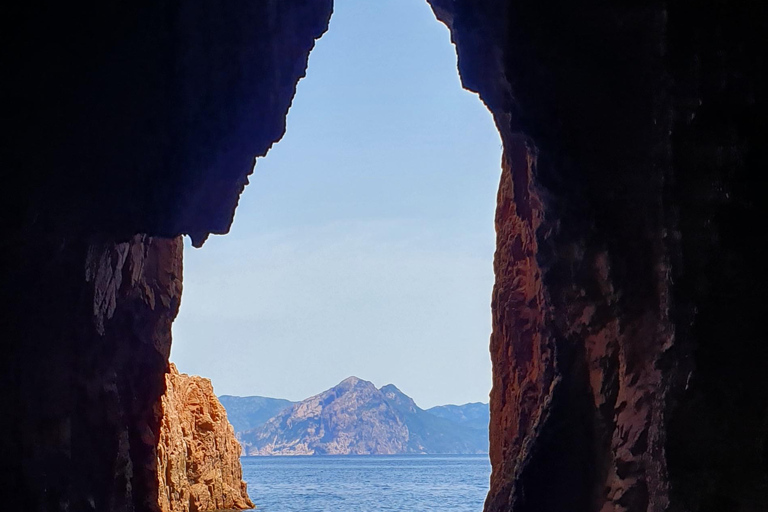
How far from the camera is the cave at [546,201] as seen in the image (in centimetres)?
905

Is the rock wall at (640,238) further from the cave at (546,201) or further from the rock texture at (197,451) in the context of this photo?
the rock texture at (197,451)

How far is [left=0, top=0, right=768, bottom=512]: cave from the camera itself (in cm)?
905

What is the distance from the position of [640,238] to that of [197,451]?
3022 cm

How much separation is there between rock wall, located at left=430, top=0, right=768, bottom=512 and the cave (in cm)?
3

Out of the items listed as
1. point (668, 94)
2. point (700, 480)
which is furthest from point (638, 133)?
point (700, 480)

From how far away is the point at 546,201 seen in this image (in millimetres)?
12398

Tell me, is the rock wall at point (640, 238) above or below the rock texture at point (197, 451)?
above

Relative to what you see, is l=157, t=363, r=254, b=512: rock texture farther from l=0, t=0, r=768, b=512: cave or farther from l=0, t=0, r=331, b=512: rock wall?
l=0, t=0, r=768, b=512: cave

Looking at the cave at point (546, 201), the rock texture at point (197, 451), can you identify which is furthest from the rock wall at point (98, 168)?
the rock texture at point (197, 451)

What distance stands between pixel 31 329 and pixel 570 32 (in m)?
9.46

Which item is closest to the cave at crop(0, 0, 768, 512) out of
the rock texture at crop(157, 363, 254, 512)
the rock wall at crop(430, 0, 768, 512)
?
the rock wall at crop(430, 0, 768, 512)

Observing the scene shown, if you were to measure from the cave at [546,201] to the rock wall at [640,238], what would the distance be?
→ 3 centimetres

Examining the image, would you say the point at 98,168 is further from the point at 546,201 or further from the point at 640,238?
the point at 640,238

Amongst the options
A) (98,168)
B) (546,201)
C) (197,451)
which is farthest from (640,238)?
(197,451)
